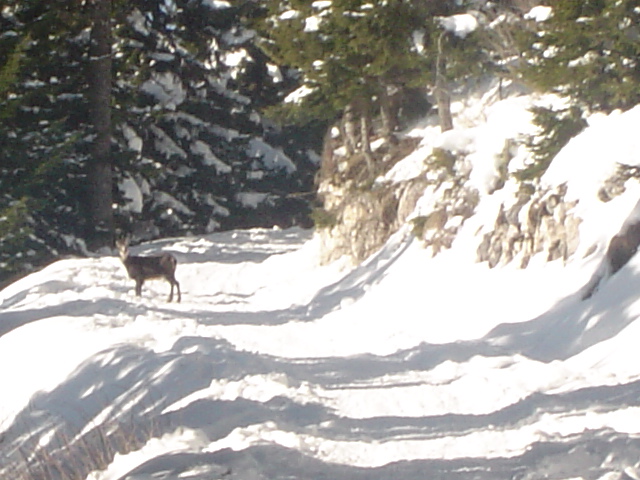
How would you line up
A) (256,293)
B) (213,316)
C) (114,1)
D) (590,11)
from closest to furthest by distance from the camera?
(590,11) < (213,316) < (256,293) < (114,1)

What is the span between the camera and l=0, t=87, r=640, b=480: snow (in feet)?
26.1

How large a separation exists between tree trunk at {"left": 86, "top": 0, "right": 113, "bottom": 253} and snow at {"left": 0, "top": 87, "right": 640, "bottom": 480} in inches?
402

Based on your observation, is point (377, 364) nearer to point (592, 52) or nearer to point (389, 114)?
point (592, 52)

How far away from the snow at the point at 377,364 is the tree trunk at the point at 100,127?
402 inches

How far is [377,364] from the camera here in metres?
12.8

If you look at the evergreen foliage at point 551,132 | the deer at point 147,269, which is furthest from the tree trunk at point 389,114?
the evergreen foliage at point 551,132

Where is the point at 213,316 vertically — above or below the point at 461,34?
below

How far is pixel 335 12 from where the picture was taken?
1872cm

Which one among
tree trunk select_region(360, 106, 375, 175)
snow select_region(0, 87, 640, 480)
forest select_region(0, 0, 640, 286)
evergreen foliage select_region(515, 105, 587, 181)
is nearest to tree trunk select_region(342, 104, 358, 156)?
forest select_region(0, 0, 640, 286)

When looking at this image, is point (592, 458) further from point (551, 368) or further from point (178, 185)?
point (178, 185)

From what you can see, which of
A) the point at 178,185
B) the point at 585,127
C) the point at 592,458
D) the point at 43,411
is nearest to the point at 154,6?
the point at 178,185

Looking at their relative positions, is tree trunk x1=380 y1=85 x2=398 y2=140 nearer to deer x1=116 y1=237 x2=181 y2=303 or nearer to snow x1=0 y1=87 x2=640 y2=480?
snow x1=0 y1=87 x2=640 y2=480

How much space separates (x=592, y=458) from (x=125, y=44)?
28.9 meters

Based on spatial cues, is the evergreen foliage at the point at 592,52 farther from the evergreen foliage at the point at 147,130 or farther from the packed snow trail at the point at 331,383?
the evergreen foliage at the point at 147,130
